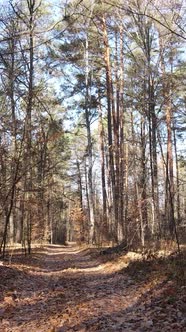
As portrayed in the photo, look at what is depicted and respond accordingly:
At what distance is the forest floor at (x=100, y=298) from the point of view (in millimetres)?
6172

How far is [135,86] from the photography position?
19438 millimetres

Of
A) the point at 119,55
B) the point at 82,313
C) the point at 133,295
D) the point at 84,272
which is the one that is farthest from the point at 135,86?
the point at 82,313

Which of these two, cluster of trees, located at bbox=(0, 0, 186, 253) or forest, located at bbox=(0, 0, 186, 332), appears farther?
cluster of trees, located at bbox=(0, 0, 186, 253)

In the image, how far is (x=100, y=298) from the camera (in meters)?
8.14

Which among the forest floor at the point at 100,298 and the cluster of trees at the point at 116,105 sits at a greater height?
the cluster of trees at the point at 116,105

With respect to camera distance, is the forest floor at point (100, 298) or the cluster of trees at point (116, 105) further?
the cluster of trees at point (116, 105)

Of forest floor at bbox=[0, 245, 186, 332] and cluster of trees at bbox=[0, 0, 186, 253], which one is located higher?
cluster of trees at bbox=[0, 0, 186, 253]

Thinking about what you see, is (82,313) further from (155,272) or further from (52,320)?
(155,272)

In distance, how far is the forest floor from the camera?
6.17m

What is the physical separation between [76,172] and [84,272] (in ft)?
117

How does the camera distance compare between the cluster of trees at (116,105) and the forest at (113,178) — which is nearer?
the forest at (113,178)

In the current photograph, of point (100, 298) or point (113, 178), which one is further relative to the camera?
point (113, 178)

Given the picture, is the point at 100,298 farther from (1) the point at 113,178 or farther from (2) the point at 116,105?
(2) the point at 116,105

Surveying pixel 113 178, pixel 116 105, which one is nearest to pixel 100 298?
pixel 113 178
